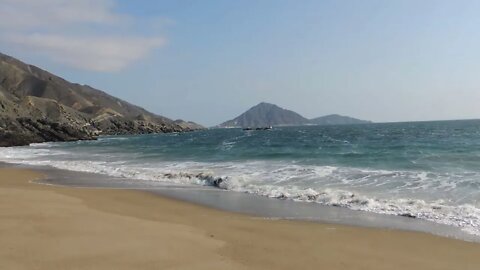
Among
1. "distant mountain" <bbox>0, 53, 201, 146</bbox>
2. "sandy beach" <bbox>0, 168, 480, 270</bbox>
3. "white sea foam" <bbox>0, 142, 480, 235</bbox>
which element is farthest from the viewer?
"distant mountain" <bbox>0, 53, 201, 146</bbox>

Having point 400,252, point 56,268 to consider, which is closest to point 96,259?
point 56,268

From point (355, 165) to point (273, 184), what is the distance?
830 cm

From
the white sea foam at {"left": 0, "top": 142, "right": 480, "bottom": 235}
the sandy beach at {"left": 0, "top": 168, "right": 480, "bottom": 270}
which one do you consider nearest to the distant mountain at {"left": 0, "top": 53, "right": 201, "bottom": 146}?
the white sea foam at {"left": 0, "top": 142, "right": 480, "bottom": 235}

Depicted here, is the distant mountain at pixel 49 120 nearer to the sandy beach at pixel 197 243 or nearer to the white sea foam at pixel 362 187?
the white sea foam at pixel 362 187

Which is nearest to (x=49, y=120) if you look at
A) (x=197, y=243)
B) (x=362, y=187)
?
(x=362, y=187)

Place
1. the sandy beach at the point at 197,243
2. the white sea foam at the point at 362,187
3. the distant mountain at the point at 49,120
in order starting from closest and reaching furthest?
the sandy beach at the point at 197,243 < the white sea foam at the point at 362,187 < the distant mountain at the point at 49,120

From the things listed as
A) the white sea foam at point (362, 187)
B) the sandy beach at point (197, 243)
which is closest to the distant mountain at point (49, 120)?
the white sea foam at point (362, 187)

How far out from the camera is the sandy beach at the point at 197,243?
21.2 feet

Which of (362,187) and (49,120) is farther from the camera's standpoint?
(49,120)

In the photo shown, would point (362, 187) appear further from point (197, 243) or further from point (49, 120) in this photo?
point (49, 120)

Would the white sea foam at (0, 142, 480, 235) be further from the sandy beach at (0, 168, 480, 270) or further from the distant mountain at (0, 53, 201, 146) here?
the distant mountain at (0, 53, 201, 146)

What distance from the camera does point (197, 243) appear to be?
25.0 feet

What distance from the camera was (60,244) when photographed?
7047 mm

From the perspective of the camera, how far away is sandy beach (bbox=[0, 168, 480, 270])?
6469mm
